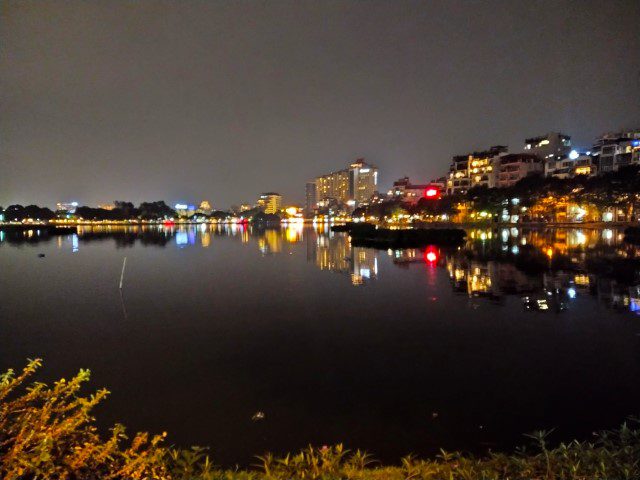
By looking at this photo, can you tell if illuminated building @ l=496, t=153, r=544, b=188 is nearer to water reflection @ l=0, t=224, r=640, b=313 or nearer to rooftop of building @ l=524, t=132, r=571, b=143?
rooftop of building @ l=524, t=132, r=571, b=143

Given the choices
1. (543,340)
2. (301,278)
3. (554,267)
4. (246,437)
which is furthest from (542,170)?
(246,437)

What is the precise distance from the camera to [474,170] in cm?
12594

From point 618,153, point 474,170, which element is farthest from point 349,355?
point 474,170

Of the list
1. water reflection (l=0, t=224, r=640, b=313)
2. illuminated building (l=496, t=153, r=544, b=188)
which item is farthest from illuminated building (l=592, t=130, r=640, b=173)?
water reflection (l=0, t=224, r=640, b=313)

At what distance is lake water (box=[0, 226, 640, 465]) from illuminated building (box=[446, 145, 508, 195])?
105027mm

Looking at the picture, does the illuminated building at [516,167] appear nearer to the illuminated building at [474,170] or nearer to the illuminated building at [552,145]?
the illuminated building at [474,170]

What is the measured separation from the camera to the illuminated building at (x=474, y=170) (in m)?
120

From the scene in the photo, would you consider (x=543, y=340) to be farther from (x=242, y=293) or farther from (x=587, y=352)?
(x=242, y=293)

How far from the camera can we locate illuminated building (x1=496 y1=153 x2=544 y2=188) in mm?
109688

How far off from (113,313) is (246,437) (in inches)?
422

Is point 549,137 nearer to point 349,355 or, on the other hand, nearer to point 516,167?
point 516,167

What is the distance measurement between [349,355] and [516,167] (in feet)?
375

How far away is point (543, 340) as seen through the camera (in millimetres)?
10930

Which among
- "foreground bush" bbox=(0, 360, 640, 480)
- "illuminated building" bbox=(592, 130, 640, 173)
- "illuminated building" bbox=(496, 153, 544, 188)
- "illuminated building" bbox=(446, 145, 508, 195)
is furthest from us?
"illuminated building" bbox=(446, 145, 508, 195)
